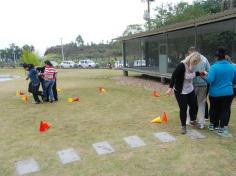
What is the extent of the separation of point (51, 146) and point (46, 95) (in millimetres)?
5098

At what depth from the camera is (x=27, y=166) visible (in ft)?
14.1

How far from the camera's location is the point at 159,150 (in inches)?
184

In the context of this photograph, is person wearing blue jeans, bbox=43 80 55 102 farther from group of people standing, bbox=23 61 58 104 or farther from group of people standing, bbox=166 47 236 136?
group of people standing, bbox=166 47 236 136

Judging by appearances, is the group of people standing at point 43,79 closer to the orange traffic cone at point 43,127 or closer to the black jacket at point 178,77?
the orange traffic cone at point 43,127

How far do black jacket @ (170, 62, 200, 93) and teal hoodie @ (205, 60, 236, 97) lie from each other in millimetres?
480

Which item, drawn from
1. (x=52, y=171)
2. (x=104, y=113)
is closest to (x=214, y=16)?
(x=104, y=113)

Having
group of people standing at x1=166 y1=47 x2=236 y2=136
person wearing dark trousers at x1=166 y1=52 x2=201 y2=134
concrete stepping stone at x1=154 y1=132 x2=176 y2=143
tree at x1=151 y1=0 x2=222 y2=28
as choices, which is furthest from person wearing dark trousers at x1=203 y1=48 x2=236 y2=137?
tree at x1=151 y1=0 x2=222 y2=28

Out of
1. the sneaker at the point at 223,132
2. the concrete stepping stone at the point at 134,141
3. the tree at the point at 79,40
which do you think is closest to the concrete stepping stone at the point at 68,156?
the concrete stepping stone at the point at 134,141

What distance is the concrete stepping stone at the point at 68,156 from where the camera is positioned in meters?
4.43

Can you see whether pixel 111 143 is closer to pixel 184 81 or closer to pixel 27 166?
pixel 27 166

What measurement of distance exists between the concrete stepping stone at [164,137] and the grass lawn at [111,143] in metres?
0.12

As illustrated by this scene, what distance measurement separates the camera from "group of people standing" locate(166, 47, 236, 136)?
5.11 metres

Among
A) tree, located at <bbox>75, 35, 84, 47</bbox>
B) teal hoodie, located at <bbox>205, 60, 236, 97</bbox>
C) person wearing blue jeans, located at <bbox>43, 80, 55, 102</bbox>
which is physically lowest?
person wearing blue jeans, located at <bbox>43, 80, 55, 102</bbox>

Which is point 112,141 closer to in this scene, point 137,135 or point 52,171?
point 137,135
